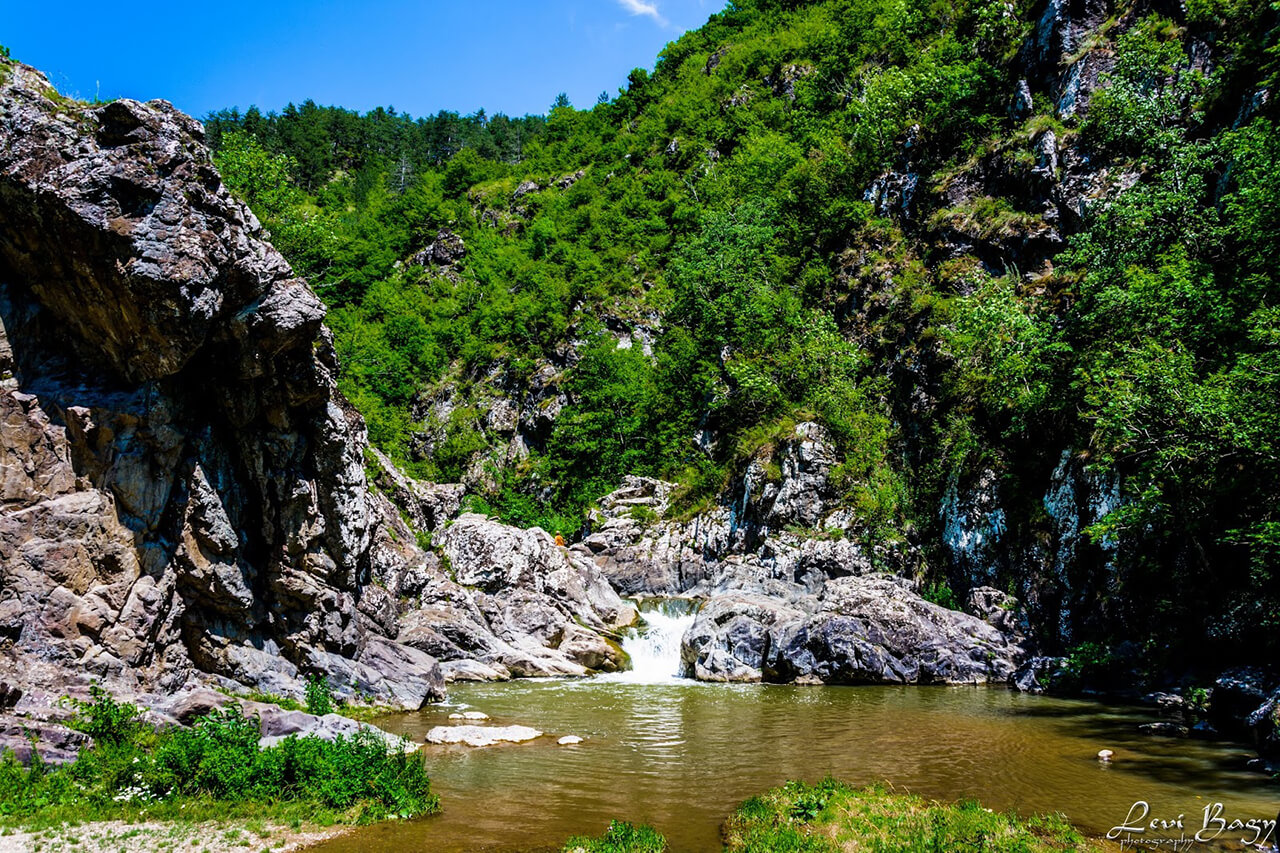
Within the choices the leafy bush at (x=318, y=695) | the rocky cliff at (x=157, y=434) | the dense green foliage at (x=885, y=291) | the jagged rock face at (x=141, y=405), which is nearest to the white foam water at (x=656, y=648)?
the rocky cliff at (x=157, y=434)

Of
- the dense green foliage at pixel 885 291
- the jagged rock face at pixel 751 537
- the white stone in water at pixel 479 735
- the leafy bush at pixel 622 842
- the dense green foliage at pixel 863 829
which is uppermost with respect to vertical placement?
the dense green foliage at pixel 885 291

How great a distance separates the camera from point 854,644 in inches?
1027

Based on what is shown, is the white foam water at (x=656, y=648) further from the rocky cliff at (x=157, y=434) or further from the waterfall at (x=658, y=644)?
the rocky cliff at (x=157, y=434)

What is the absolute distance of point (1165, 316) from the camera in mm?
23188

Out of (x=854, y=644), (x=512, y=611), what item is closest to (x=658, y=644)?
(x=512, y=611)

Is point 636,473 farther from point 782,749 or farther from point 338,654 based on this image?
point 782,749

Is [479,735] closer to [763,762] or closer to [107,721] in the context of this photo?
[763,762]

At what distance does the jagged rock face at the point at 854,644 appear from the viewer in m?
25.8

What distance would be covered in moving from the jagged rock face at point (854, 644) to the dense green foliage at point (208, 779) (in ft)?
56.0

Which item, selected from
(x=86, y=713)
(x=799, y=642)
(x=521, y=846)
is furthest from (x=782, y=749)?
(x=86, y=713)

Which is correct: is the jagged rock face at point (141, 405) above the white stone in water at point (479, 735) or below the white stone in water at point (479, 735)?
above

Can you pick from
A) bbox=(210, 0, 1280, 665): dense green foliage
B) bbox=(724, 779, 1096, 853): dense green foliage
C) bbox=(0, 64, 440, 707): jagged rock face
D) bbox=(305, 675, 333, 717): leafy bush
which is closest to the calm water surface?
bbox=(724, 779, 1096, 853): dense green foliage

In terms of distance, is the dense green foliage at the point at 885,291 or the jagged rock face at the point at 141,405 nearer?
the jagged rock face at the point at 141,405

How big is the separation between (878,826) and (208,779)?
33.8 ft
